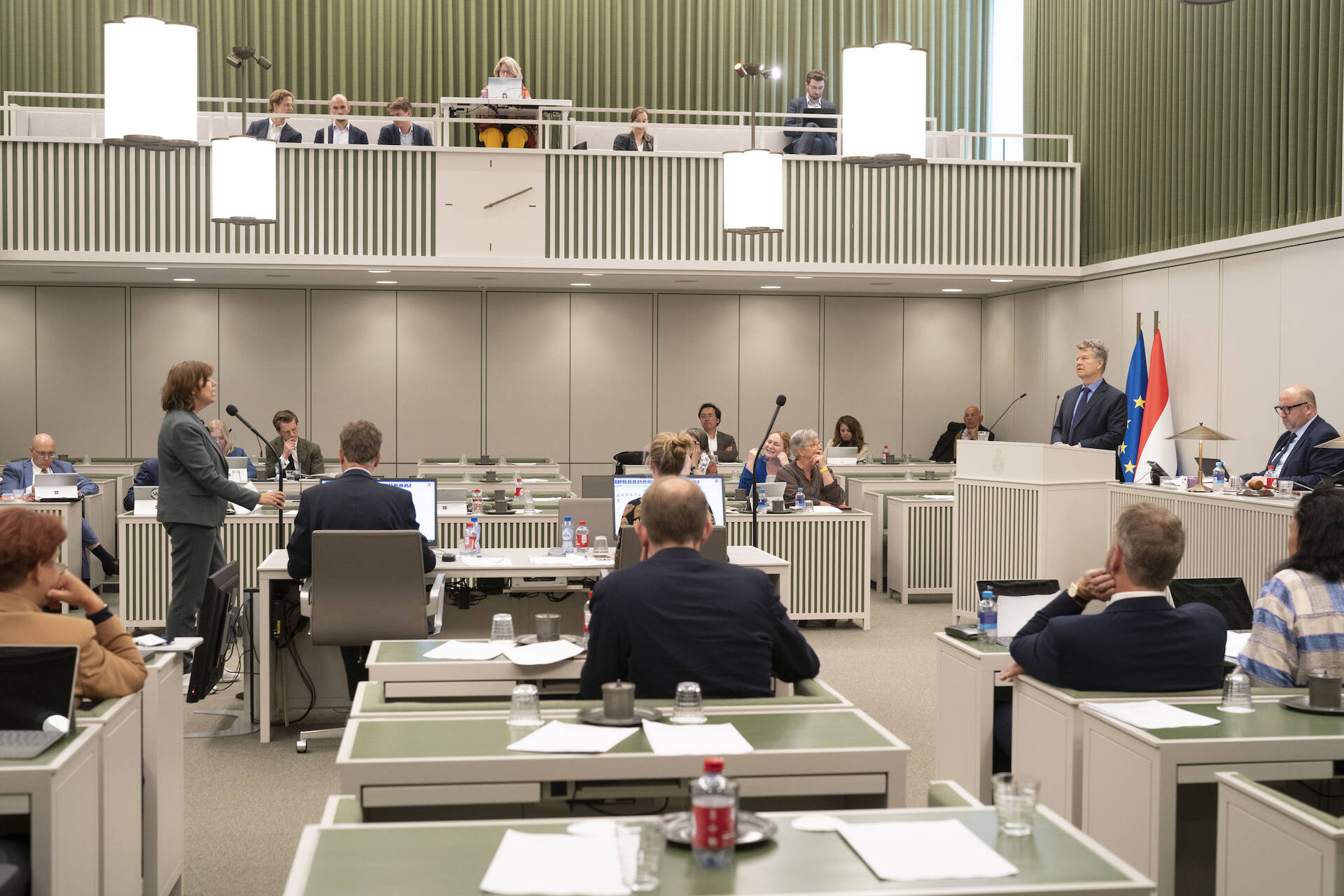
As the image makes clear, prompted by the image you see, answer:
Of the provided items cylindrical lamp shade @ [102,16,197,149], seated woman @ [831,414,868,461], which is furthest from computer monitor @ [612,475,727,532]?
seated woman @ [831,414,868,461]

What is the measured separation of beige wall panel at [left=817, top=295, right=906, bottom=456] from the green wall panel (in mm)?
2698

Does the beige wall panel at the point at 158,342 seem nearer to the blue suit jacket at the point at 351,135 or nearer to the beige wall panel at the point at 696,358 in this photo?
the blue suit jacket at the point at 351,135

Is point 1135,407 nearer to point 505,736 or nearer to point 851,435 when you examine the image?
point 851,435

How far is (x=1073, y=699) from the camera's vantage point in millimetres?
3271

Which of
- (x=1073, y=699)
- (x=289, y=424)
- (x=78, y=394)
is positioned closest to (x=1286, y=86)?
(x=1073, y=699)

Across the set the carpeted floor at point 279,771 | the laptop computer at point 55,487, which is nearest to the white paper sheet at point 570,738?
the carpeted floor at point 279,771

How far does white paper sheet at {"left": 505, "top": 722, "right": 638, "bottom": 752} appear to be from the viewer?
2.62m

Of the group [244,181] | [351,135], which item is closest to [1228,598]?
[244,181]

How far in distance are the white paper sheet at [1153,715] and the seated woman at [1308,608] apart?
567 millimetres

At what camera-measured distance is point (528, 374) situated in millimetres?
13562

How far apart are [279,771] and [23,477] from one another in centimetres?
533

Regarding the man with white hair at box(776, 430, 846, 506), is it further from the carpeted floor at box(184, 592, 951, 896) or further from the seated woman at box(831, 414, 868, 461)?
the seated woman at box(831, 414, 868, 461)

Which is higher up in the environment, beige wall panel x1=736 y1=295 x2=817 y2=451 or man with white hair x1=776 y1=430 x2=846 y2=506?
beige wall panel x1=736 y1=295 x2=817 y2=451

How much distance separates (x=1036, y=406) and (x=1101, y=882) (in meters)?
11.4
